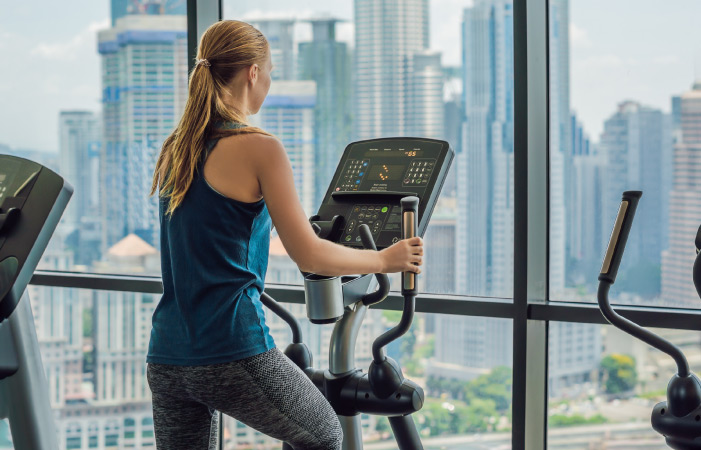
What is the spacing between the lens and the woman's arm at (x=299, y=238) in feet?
5.69

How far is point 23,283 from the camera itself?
86.6 inches

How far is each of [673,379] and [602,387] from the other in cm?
71

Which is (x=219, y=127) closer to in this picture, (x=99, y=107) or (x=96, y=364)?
(x=99, y=107)

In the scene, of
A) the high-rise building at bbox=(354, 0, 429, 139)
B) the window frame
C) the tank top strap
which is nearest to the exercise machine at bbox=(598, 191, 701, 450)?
the window frame

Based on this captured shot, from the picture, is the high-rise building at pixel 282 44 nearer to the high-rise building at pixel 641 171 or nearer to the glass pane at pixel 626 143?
the glass pane at pixel 626 143

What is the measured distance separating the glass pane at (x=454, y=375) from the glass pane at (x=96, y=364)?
1.04 meters

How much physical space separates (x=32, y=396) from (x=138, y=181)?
4.47 feet

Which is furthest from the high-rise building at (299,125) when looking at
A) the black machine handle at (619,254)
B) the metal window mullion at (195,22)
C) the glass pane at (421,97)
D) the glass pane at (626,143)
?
the black machine handle at (619,254)

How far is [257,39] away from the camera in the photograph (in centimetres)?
187

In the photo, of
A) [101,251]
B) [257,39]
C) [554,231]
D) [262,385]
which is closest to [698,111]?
[554,231]

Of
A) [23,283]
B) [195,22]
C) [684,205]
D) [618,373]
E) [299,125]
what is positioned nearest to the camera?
[23,283]

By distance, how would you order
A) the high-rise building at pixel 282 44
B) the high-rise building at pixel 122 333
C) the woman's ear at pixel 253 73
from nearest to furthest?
the woman's ear at pixel 253 73
the high-rise building at pixel 282 44
the high-rise building at pixel 122 333

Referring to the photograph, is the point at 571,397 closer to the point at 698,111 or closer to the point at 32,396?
the point at 698,111

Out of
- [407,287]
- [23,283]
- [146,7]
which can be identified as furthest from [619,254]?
[146,7]
